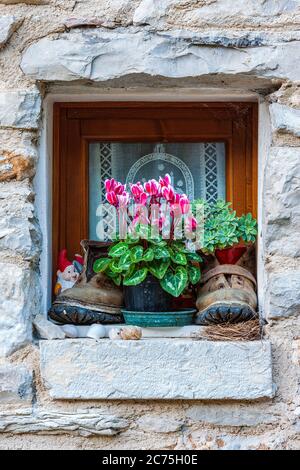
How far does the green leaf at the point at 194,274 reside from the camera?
6.93ft

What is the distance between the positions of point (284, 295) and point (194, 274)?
257 millimetres

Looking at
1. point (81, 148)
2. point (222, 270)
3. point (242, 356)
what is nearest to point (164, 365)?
point (242, 356)

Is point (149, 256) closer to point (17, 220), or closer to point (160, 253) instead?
point (160, 253)

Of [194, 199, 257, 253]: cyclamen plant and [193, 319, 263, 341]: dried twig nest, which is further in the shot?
[194, 199, 257, 253]: cyclamen plant

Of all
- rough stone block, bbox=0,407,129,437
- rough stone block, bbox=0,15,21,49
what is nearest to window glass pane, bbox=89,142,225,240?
rough stone block, bbox=0,15,21,49

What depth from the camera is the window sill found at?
1.97 m

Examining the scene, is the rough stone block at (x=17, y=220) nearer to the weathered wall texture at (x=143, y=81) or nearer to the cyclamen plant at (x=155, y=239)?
the weathered wall texture at (x=143, y=81)

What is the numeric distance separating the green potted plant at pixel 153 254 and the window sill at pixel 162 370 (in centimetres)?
14

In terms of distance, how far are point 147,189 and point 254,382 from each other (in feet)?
1.90

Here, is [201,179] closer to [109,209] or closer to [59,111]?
[109,209]

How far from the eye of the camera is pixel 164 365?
1.98 metres

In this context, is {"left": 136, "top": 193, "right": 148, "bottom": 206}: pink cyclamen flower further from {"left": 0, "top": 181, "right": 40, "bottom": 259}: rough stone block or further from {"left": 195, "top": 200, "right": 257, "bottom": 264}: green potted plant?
{"left": 0, "top": 181, "right": 40, "bottom": 259}: rough stone block

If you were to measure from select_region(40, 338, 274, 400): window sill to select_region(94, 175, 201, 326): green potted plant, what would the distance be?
0.45 ft

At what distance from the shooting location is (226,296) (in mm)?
2098
